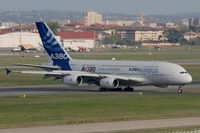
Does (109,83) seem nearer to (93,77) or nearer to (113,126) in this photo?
(93,77)

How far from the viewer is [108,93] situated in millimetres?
82812

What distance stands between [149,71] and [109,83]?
4.35 metres

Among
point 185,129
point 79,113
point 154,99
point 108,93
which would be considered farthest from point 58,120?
point 108,93

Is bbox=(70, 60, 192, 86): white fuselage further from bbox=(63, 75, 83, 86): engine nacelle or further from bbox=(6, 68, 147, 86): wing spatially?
bbox=(63, 75, 83, 86): engine nacelle

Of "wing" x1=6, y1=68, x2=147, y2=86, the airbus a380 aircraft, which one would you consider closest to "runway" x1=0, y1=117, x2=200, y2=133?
the airbus a380 aircraft

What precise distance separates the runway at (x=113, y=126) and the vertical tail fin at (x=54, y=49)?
121 feet

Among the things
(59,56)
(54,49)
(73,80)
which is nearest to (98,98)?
(73,80)

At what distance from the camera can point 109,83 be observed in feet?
281

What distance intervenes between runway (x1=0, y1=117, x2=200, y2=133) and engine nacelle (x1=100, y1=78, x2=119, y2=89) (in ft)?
95.3

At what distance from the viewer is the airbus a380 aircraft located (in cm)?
8544

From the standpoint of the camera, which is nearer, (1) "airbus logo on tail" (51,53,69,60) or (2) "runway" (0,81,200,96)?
(2) "runway" (0,81,200,96)

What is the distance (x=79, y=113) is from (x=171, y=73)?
2600 centimetres

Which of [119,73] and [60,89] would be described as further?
[60,89]

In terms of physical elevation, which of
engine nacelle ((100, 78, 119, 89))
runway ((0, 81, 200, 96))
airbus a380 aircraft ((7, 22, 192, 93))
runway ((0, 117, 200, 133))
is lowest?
runway ((0, 81, 200, 96))
